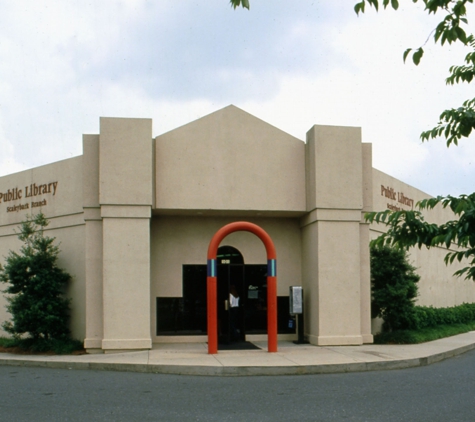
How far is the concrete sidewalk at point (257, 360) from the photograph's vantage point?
14.0 meters

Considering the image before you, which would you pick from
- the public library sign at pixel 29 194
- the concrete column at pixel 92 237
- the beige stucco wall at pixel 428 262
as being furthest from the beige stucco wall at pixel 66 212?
the beige stucco wall at pixel 428 262

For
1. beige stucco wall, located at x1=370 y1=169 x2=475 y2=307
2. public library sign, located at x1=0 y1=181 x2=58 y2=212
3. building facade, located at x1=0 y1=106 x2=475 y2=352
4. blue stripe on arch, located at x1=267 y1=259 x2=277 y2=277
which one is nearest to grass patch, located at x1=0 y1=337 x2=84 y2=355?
building facade, located at x1=0 y1=106 x2=475 y2=352

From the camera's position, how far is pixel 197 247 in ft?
64.7

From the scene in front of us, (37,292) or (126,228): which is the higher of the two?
(126,228)

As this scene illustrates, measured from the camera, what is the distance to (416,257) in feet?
82.1

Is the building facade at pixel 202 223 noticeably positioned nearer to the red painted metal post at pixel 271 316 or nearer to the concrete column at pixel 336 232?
the concrete column at pixel 336 232

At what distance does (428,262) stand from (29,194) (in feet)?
50.6

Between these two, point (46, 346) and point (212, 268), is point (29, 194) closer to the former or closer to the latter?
point (46, 346)

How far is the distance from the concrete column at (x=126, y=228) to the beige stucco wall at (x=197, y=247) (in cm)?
208

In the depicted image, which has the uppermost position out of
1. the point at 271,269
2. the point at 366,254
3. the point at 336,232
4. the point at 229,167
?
the point at 229,167

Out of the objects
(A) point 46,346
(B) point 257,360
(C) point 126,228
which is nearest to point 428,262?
(B) point 257,360

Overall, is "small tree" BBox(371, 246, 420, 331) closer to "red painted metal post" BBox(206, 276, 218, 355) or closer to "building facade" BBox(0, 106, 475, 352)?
"building facade" BBox(0, 106, 475, 352)

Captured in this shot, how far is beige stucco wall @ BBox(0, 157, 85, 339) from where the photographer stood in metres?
18.8

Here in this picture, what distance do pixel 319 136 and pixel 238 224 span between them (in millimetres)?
3628
